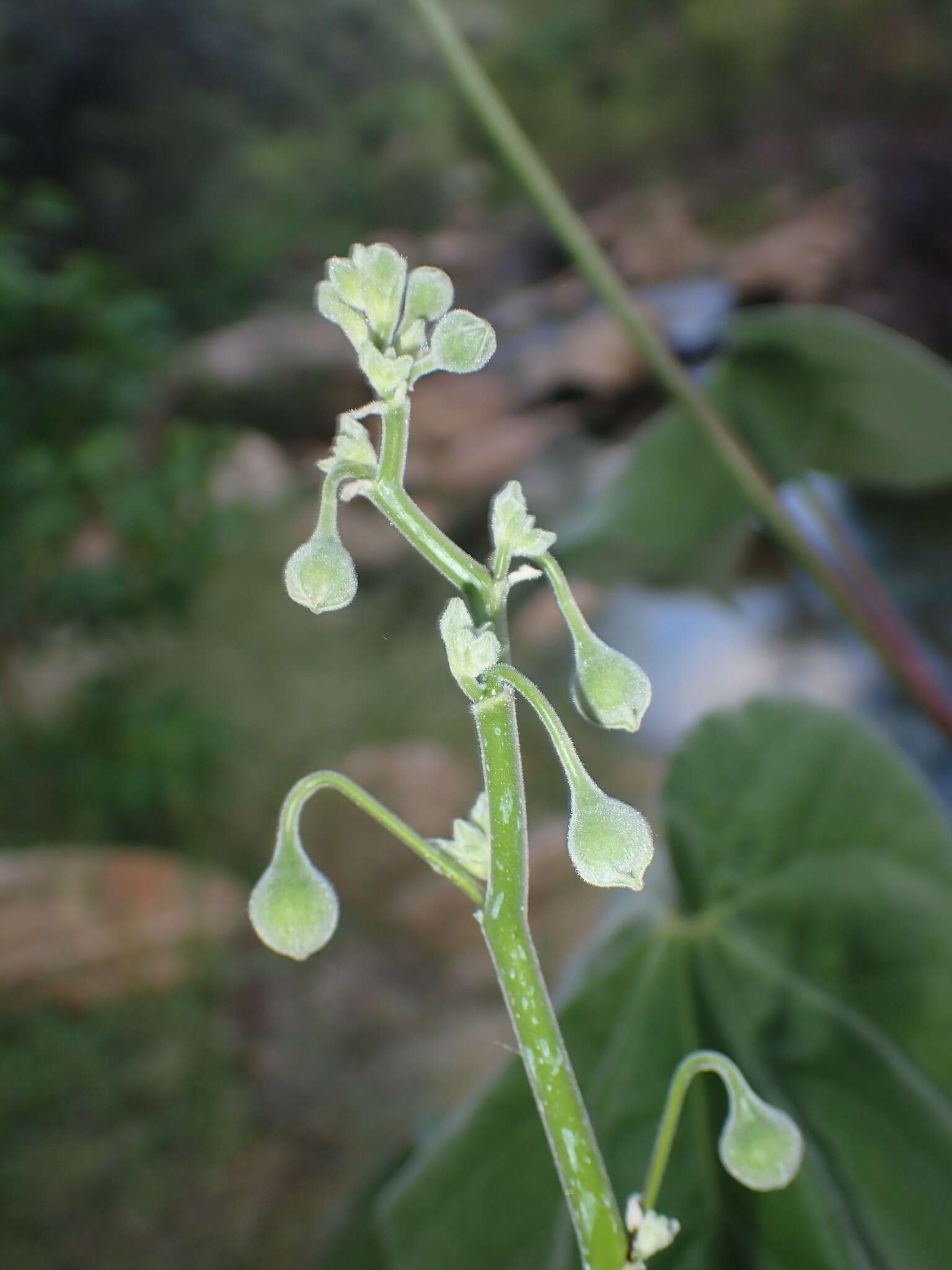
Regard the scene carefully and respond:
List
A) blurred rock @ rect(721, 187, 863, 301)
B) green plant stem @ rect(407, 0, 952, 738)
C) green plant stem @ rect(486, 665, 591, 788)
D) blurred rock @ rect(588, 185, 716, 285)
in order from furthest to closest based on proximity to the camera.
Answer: blurred rock @ rect(588, 185, 716, 285) → blurred rock @ rect(721, 187, 863, 301) → green plant stem @ rect(407, 0, 952, 738) → green plant stem @ rect(486, 665, 591, 788)

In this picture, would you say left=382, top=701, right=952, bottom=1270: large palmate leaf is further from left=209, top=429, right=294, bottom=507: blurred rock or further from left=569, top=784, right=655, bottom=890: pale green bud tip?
left=209, top=429, right=294, bottom=507: blurred rock

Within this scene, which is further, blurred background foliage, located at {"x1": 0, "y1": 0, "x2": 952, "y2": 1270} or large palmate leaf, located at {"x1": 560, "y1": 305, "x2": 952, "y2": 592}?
blurred background foliage, located at {"x1": 0, "y1": 0, "x2": 952, "y2": 1270}

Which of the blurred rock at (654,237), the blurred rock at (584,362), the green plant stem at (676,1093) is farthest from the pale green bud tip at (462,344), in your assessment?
the blurred rock at (654,237)

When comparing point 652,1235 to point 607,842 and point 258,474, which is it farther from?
point 258,474

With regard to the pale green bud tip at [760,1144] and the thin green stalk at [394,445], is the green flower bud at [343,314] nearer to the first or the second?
the thin green stalk at [394,445]

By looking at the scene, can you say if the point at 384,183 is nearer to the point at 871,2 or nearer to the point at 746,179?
the point at 746,179

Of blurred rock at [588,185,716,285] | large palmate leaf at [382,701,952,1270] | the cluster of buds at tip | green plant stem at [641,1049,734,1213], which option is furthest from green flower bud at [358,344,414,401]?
blurred rock at [588,185,716,285]

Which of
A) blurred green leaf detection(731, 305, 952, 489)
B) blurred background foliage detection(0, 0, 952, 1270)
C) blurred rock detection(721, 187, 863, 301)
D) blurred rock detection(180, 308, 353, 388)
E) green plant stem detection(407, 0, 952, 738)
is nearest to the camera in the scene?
green plant stem detection(407, 0, 952, 738)
